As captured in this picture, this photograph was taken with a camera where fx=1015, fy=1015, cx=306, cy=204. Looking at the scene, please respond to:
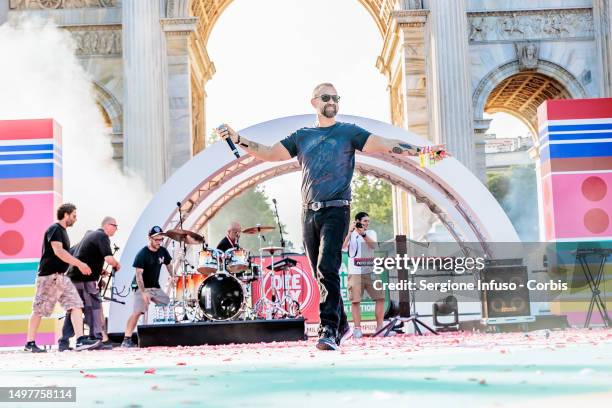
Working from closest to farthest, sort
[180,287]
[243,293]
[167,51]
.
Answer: [243,293] → [180,287] → [167,51]

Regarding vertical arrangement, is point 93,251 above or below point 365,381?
above

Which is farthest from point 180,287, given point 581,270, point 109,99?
point 109,99

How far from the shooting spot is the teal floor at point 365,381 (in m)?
4.41

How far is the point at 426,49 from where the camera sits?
2983cm

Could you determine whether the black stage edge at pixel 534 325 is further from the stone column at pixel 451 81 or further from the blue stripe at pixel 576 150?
the stone column at pixel 451 81

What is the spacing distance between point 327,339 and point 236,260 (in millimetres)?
7275

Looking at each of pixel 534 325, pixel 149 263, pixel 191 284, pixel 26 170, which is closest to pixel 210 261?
pixel 191 284

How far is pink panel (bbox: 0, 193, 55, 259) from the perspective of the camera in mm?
17688

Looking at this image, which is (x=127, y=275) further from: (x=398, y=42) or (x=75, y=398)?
(x=398, y=42)

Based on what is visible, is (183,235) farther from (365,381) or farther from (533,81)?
(533,81)

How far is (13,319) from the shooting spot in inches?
695

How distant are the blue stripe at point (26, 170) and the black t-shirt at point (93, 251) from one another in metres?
2.65

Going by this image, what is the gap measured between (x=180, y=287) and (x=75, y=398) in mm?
11572

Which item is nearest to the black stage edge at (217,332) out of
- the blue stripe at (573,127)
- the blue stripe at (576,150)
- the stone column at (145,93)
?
the blue stripe at (576,150)
